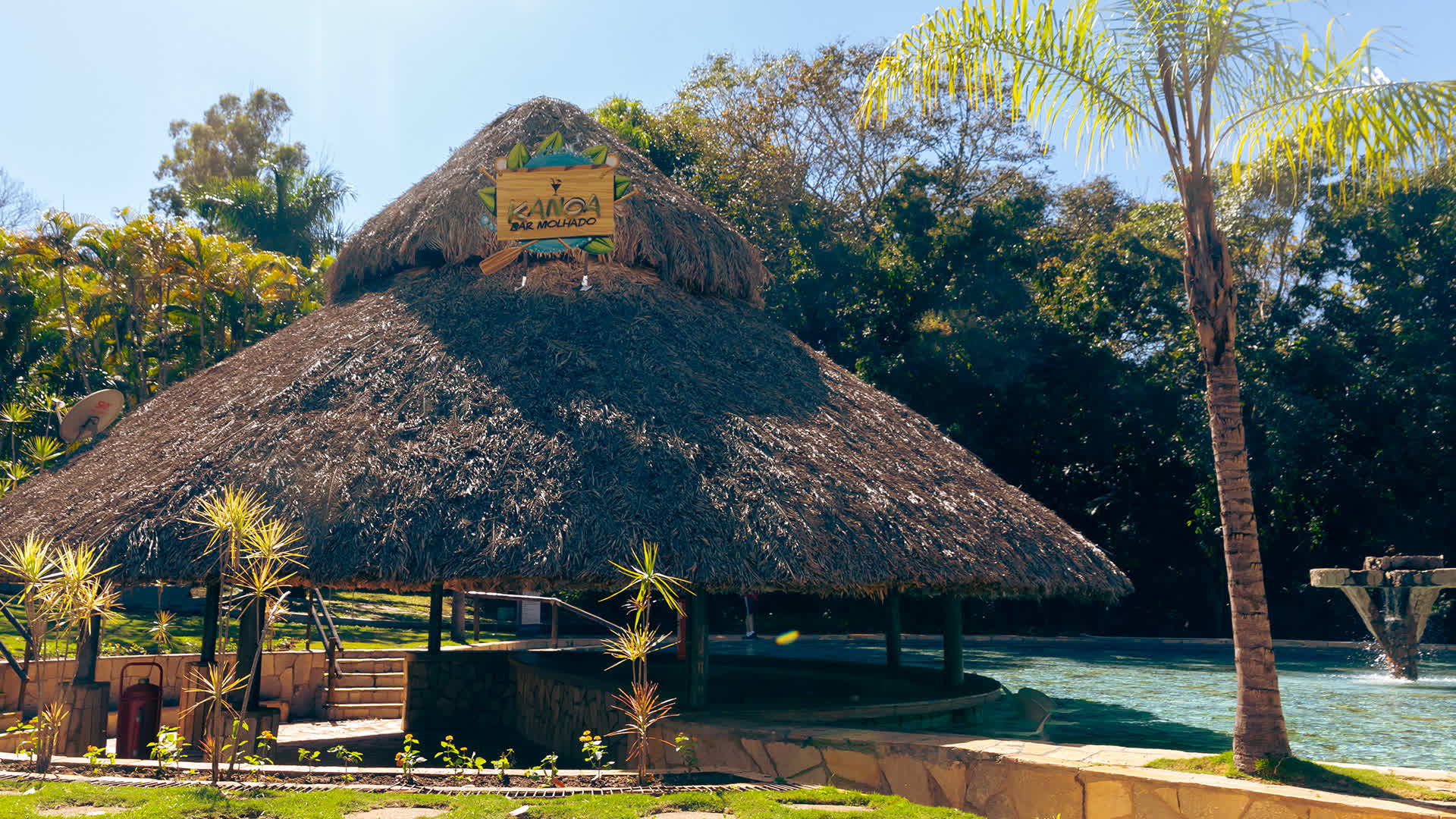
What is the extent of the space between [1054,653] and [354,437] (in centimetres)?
1459

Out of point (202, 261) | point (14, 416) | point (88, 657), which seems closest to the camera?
point (88, 657)

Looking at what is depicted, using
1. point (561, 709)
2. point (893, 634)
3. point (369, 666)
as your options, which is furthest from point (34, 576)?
point (893, 634)

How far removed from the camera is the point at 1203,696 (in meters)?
12.8

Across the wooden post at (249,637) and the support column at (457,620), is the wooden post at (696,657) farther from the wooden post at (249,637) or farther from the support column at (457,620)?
the support column at (457,620)

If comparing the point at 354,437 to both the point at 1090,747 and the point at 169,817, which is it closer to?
the point at 169,817

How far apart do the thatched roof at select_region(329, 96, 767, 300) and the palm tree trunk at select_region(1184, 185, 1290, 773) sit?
22.7 feet

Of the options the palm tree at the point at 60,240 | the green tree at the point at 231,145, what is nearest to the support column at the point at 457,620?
the palm tree at the point at 60,240

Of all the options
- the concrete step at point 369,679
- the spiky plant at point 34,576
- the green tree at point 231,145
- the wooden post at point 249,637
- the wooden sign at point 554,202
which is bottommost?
the concrete step at point 369,679

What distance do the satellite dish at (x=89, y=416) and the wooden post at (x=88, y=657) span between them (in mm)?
3337

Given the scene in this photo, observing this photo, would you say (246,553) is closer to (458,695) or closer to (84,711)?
(84,711)

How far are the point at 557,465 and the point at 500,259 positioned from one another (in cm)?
443

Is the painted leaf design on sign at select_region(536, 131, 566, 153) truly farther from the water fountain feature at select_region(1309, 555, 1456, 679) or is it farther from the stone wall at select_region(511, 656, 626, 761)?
the water fountain feature at select_region(1309, 555, 1456, 679)

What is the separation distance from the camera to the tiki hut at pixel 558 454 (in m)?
8.05

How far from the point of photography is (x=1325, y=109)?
7.04 m
